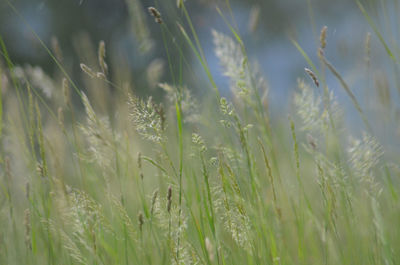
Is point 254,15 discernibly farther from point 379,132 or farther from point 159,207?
point 159,207

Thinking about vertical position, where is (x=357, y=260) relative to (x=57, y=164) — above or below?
below

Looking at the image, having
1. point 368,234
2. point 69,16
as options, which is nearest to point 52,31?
point 69,16

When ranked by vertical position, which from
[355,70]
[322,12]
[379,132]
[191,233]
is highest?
[322,12]

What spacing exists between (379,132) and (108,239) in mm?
1158

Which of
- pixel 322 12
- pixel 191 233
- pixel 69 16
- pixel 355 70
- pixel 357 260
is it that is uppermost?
pixel 69 16

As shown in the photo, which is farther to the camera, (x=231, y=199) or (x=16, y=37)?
(x=16, y=37)

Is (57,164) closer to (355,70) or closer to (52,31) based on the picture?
(355,70)

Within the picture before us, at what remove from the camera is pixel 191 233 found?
1371mm

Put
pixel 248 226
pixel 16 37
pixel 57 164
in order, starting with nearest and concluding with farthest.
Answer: pixel 248 226 < pixel 57 164 < pixel 16 37

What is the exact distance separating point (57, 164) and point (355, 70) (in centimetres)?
132

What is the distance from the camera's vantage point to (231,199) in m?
1.06

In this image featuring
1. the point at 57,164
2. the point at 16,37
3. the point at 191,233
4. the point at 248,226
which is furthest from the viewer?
the point at 16,37

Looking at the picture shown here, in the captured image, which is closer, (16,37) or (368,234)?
(368,234)

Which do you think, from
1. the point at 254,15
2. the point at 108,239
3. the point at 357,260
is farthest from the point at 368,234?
the point at 108,239
